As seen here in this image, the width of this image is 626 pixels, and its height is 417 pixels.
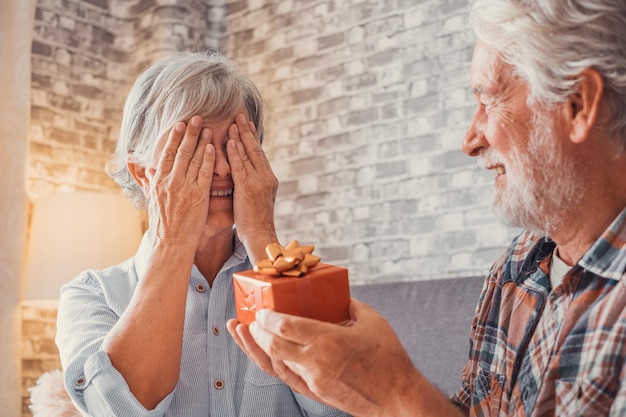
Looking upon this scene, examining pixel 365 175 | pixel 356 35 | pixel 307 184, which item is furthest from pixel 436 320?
pixel 356 35

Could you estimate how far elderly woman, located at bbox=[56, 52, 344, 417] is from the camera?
124cm

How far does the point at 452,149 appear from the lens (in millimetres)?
2527

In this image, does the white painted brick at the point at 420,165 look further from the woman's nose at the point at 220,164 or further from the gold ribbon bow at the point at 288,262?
the gold ribbon bow at the point at 288,262

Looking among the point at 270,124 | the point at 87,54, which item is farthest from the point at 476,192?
the point at 87,54

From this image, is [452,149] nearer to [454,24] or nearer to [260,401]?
[454,24]

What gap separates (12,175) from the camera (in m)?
2.74

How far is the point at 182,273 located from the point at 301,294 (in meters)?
0.43

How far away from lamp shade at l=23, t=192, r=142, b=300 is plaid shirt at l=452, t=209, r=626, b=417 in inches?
70.2

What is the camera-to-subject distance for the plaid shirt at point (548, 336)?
900 mm

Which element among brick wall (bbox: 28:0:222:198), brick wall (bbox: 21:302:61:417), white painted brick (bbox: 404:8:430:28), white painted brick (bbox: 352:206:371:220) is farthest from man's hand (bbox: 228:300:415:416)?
brick wall (bbox: 28:0:222:198)

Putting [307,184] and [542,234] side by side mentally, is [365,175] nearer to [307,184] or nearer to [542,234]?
[307,184]

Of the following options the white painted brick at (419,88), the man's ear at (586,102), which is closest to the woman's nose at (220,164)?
the man's ear at (586,102)

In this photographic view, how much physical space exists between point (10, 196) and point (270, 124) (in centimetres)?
112

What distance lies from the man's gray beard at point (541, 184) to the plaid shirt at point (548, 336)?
0.25ft
